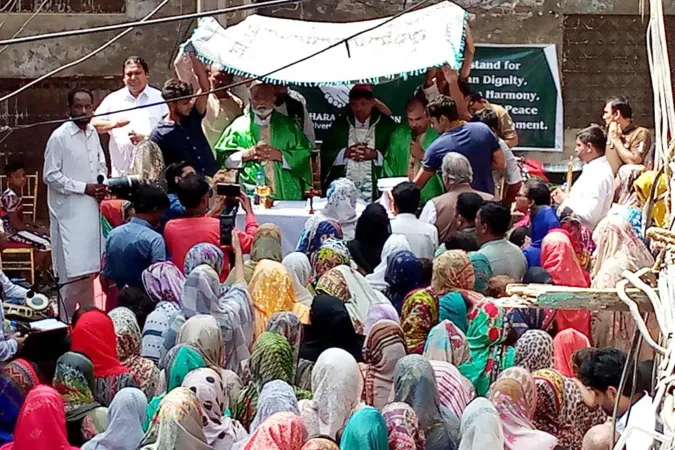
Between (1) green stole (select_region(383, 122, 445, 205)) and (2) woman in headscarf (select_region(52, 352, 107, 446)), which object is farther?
(1) green stole (select_region(383, 122, 445, 205))

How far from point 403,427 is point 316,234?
2901 millimetres

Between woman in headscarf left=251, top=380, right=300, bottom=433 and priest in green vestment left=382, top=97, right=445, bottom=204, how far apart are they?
413 centimetres

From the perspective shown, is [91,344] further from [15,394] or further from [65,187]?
[65,187]

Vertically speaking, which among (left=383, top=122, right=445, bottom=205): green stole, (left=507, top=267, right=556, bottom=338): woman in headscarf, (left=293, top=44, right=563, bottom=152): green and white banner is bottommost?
(left=507, top=267, right=556, bottom=338): woman in headscarf

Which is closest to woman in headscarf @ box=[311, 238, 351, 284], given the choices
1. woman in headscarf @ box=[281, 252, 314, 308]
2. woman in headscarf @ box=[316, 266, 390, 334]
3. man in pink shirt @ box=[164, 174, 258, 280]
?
woman in headscarf @ box=[281, 252, 314, 308]

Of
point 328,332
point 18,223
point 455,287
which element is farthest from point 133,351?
point 18,223

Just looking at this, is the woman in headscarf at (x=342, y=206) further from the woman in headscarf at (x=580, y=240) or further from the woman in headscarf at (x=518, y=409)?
the woman in headscarf at (x=518, y=409)

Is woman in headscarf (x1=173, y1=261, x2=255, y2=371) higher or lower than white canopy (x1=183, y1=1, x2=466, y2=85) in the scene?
lower

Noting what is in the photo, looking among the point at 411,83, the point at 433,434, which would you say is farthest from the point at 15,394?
the point at 411,83

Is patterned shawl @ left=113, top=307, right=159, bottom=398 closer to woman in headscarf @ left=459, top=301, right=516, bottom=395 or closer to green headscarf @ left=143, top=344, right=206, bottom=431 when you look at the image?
green headscarf @ left=143, top=344, right=206, bottom=431

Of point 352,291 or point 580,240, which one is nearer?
point 352,291

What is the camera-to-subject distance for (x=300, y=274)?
24.9ft

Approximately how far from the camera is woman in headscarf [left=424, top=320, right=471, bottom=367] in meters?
6.40

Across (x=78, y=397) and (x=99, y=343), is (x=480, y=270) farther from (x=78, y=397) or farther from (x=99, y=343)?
(x=78, y=397)
